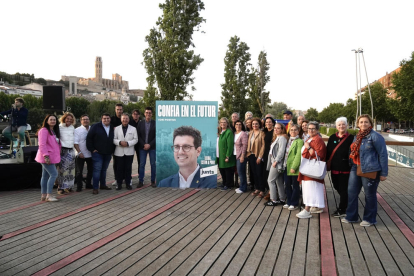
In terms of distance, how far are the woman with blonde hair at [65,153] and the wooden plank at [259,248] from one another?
15.4 feet

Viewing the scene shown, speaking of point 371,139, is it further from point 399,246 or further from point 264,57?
point 264,57

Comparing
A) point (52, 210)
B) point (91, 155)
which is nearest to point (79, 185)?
point (91, 155)

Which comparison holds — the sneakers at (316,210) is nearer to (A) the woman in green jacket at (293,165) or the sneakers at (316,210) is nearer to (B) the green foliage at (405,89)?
(A) the woman in green jacket at (293,165)

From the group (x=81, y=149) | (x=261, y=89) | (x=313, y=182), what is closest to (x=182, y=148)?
(x=81, y=149)

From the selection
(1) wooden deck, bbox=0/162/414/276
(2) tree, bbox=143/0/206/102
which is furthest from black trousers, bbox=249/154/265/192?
(2) tree, bbox=143/0/206/102

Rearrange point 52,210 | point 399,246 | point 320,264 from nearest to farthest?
point 320,264 < point 399,246 < point 52,210

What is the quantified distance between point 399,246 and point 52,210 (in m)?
5.57

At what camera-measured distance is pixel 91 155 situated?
7.32m

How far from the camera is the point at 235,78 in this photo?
1220 inches

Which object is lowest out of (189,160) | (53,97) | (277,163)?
(189,160)

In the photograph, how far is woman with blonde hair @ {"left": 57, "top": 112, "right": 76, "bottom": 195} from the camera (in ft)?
22.6

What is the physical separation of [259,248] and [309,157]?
2042 mm

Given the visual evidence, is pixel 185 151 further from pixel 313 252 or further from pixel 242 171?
pixel 313 252

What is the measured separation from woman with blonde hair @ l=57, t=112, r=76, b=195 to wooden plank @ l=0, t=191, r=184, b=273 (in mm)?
2288
